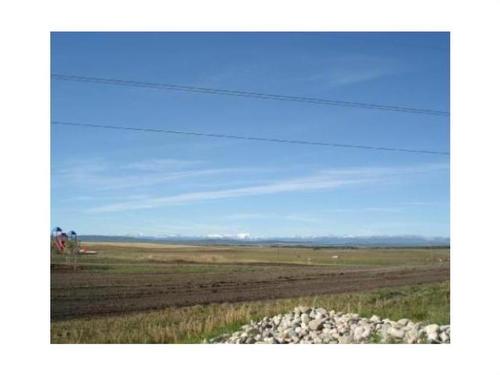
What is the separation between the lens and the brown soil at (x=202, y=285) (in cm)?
1120

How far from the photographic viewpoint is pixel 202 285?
1373cm

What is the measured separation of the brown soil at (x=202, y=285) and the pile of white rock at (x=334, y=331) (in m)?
3.72

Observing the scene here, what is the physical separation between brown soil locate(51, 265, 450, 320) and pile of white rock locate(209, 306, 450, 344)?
372 cm

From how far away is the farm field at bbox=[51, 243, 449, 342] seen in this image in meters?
8.05

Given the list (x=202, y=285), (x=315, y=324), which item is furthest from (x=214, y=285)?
(x=315, y=324)

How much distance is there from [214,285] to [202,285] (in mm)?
434

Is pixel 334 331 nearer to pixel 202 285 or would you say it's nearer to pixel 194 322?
pixel 194 322

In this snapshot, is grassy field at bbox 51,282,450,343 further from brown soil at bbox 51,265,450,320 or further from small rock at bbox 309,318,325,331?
brown soil at bbox 51,265,450,320

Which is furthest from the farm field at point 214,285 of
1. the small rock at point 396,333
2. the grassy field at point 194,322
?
the small rock at point 396,333

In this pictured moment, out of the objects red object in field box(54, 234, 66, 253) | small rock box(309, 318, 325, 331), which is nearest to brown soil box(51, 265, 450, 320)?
red object in field box(54, 234, 66, 253)
